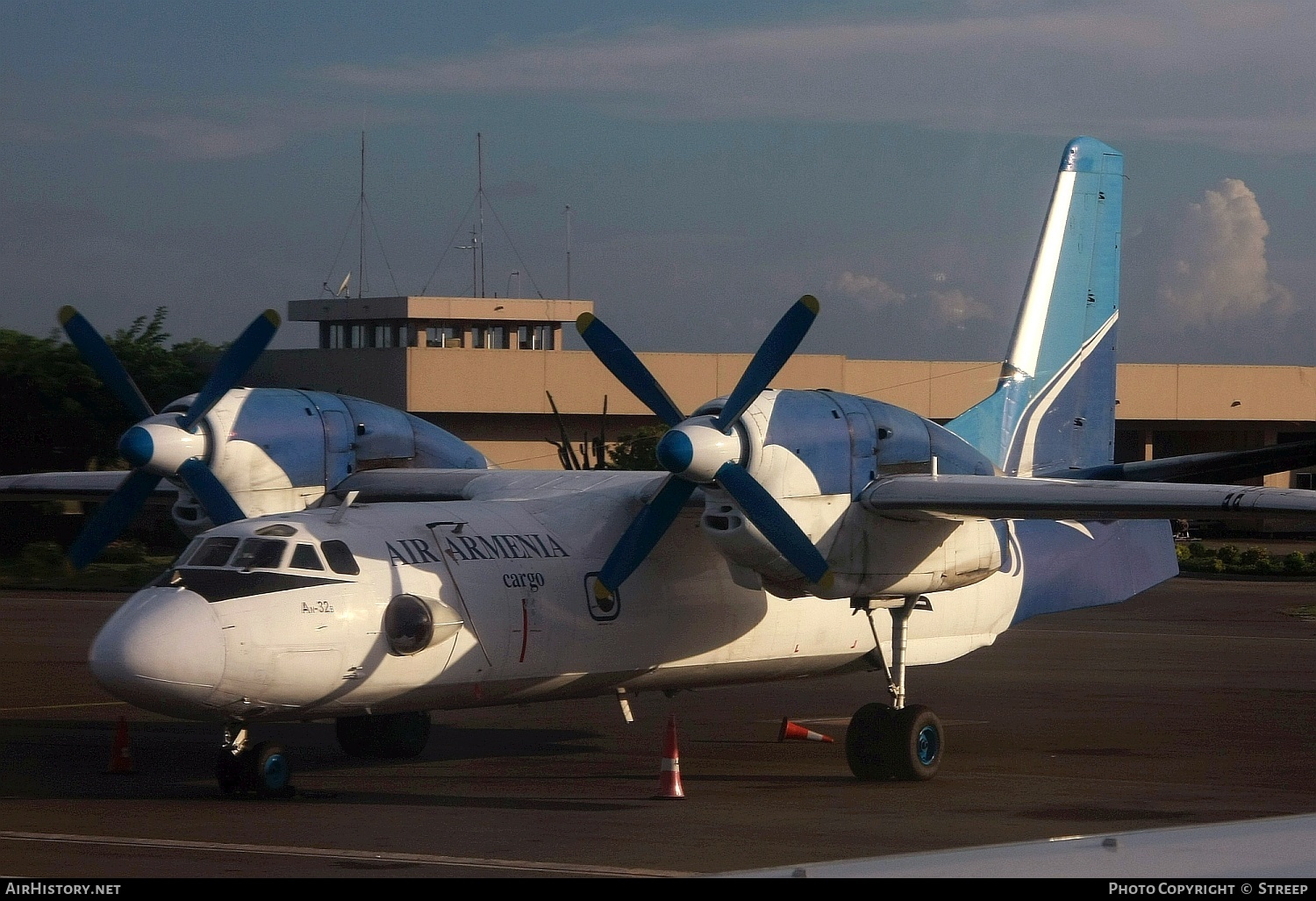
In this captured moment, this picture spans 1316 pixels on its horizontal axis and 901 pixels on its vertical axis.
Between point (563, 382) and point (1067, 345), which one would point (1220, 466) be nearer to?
point (1067, 345)

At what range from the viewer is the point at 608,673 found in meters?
15.4

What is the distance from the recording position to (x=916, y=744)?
51.7 feet

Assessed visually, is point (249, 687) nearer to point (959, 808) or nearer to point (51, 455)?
point (959, 808)

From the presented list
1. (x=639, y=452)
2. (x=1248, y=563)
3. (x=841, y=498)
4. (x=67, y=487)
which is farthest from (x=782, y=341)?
(x=1248, y=563)

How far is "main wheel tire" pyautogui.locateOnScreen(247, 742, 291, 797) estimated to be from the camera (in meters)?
13.3

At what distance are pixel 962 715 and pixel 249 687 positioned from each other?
36.9ft

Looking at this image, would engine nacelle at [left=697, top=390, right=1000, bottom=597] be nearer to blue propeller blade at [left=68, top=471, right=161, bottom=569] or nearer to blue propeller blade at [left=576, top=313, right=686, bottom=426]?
blue propeller blade at [left=576, top=313, right=686, bottom=426]

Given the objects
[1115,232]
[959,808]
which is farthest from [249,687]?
[1115,232]

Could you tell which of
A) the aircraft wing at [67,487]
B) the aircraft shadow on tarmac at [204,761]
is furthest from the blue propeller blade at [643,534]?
the aircraft wing at [67,487]

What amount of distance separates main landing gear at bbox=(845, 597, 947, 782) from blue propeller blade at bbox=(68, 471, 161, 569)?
7.21m

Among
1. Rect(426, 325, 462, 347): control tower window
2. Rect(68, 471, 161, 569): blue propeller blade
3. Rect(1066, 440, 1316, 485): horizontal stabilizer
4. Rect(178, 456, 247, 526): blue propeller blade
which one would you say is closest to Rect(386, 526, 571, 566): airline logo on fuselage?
Rect(178, 456, 247, 526): blue propeller blade

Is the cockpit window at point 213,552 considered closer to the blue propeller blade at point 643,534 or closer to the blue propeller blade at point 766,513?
the blue propeller blade at point 643,534

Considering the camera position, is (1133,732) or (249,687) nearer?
(249,687)

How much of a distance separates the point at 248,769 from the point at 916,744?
6.35 m
